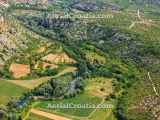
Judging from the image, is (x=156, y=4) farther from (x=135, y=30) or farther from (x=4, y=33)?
(x=4, y=33)

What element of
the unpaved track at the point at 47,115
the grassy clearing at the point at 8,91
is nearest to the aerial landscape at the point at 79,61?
the grassy clearing at the point at 8,91

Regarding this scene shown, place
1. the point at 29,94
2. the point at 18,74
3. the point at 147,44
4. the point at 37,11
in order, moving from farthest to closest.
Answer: the point at 37,11 → the point at 147,44 → the point at 18,74 → the point at 29,94

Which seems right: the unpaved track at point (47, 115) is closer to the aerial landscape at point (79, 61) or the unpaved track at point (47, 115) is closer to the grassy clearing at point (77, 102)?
the aerial landscape at point (79, 61)

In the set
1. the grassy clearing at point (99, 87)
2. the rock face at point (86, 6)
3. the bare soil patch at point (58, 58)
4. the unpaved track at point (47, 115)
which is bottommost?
the unpaved track at point (47, 115)

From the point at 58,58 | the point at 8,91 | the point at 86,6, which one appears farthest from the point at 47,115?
the point at 86,6

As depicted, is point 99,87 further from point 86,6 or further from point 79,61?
point 86,6

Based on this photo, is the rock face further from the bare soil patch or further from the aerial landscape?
the bare soil patch

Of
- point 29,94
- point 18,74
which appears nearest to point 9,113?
point 29,94
